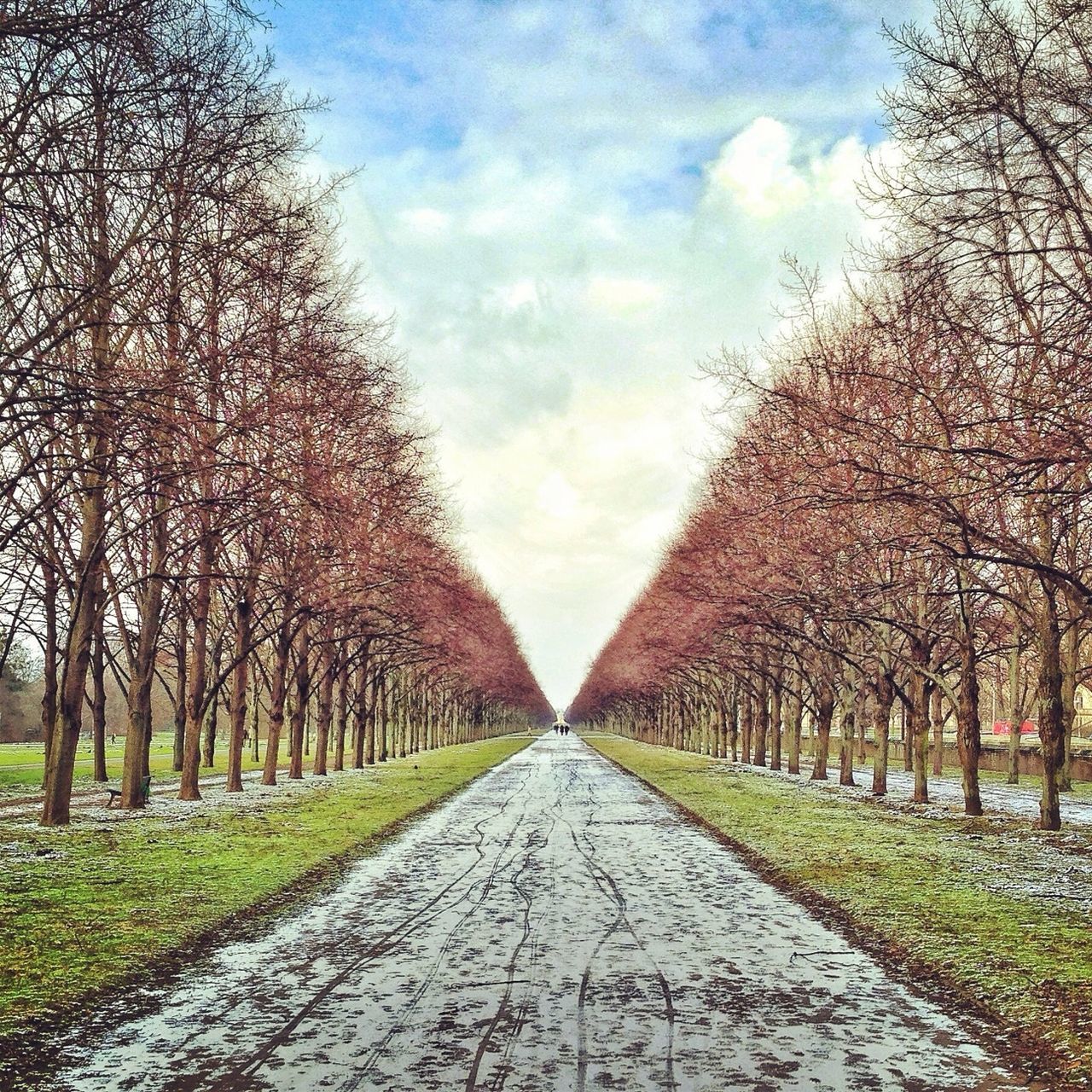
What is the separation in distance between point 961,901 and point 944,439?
623cm

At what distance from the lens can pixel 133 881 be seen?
12922 mm

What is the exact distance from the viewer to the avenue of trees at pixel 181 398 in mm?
9773

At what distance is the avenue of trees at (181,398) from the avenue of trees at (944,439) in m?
6.84

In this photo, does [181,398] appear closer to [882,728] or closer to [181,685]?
[882,728]

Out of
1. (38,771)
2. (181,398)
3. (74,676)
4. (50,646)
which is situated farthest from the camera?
(38,771)

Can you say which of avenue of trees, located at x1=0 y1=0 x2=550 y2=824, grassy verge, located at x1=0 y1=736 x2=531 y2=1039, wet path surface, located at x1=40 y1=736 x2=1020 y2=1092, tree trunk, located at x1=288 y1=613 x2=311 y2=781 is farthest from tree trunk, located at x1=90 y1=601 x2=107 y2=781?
wet path surface, located at x1=40 y1=736 x2=1020 y2=1092

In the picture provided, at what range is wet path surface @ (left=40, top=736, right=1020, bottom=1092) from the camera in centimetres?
605

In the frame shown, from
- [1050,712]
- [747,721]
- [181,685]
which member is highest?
[1050,712]

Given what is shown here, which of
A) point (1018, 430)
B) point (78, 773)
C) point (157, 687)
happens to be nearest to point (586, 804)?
point (1018, 430)

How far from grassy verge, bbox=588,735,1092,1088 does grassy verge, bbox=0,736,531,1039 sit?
6380 millimetres

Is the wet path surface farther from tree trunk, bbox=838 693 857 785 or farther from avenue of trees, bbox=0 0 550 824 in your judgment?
tree trunk, bbox=838 693 857 785

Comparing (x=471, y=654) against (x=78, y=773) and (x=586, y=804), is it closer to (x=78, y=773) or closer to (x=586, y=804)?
(x=78, y=773)

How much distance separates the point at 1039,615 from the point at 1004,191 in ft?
38.0

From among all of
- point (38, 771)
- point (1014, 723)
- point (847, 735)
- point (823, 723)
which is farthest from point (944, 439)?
point (38, 771)
